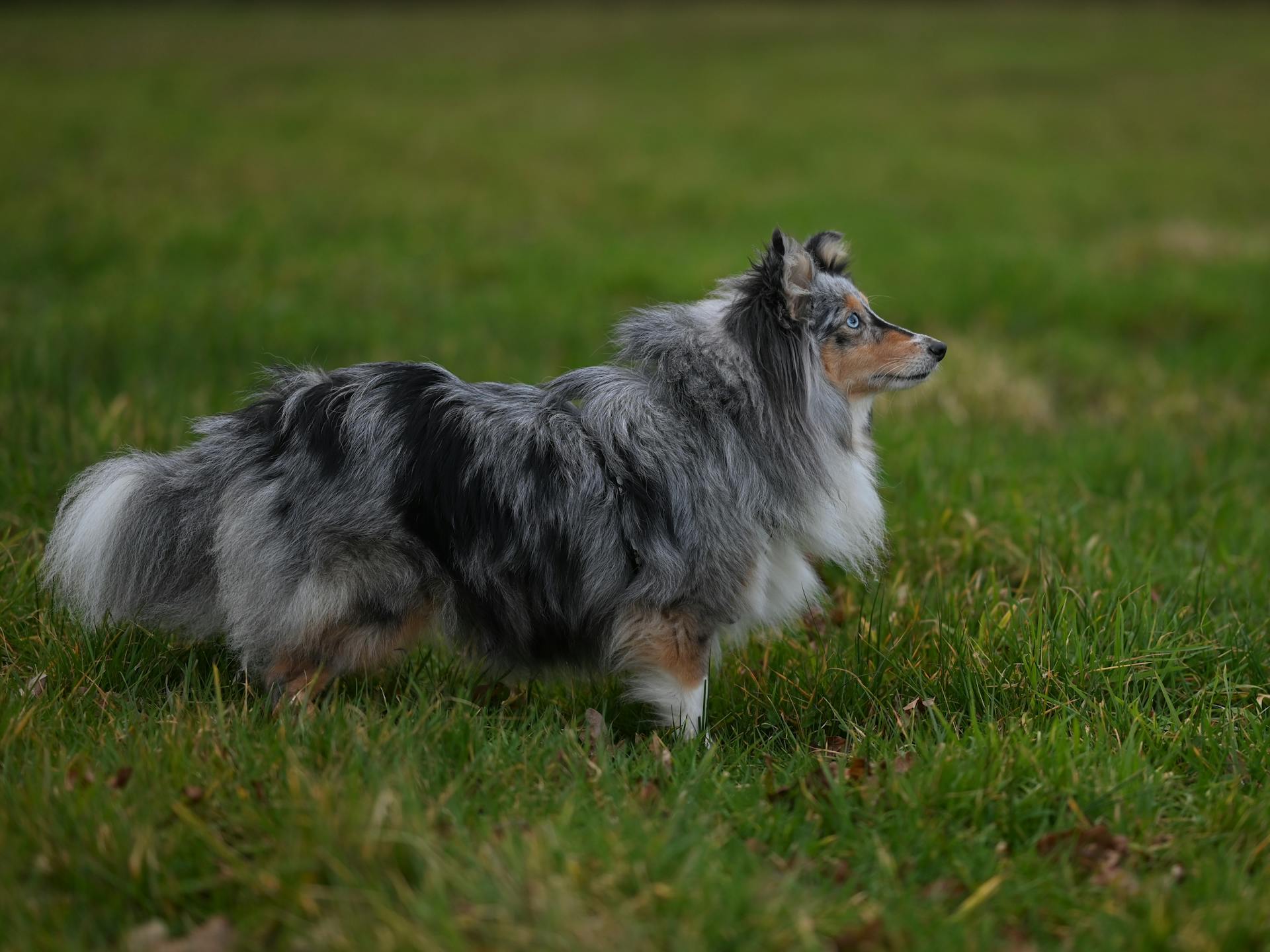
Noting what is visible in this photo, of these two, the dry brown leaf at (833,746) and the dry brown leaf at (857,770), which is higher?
the dry brown leaf at (857,770)

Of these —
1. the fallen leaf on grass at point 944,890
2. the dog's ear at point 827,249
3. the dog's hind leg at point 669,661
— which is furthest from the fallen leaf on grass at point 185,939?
the dog's ear at point 827,249

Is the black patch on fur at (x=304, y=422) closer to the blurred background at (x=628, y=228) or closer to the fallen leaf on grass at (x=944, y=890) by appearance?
the blurred background at (x=628, y=228)

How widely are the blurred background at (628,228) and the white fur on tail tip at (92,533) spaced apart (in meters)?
1.41

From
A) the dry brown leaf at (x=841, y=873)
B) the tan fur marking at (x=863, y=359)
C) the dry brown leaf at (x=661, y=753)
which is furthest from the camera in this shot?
the tan fur marking at (x=863, y=359)

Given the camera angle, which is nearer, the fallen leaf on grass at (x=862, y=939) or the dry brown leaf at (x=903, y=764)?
the fallen leaf on grass at (x=862, y=939)

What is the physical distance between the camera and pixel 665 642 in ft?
11.7

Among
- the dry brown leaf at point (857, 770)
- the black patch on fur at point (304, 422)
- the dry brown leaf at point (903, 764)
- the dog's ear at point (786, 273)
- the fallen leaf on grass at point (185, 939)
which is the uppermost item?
the dog's ear at point (786, 273)

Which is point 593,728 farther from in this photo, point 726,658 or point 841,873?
point 841,873

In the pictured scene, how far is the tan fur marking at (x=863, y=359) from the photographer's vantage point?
377 cm

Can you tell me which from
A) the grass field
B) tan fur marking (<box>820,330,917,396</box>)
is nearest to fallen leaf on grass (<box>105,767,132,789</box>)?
the grass field

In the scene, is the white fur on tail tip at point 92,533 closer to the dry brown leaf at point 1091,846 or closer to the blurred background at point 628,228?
the blurred background at point 628,228

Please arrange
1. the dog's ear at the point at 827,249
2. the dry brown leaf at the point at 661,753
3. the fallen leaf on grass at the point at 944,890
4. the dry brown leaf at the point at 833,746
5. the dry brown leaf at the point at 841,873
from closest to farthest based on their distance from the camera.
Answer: the fallen leaf on grass at the point at 944,890
the dry brown leaf at the point at 841,873
the dry brown leaf at the point at 661,753
the dry brown leaf at the point at 833,746
the dog's ear at the point at 827,249

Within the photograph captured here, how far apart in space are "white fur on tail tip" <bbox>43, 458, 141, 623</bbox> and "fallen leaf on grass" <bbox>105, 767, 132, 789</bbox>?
0.80 m

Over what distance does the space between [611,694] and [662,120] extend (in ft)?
54.0
